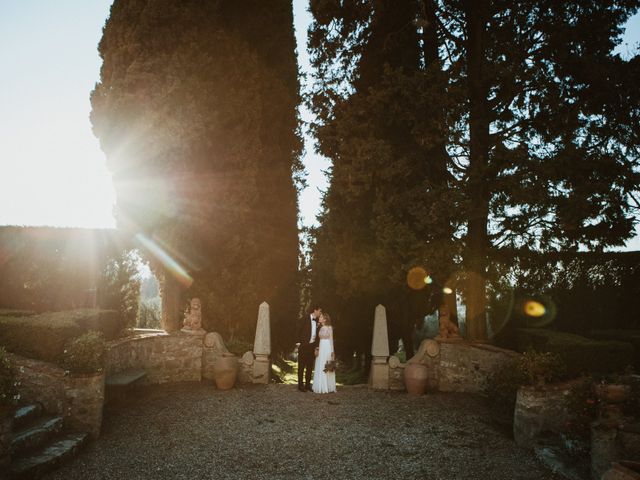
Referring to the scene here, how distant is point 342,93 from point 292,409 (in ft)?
27.8

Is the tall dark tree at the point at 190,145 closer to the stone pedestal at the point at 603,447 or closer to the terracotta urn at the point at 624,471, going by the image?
the stone pedestal at the point at 603,447

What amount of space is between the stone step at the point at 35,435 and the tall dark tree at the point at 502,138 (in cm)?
756

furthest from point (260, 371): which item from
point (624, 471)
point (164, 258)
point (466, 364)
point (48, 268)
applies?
point (624, 471)

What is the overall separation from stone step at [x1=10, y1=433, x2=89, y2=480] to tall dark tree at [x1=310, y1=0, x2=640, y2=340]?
744cm

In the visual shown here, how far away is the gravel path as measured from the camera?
5828mm

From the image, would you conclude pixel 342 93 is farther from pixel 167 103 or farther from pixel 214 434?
pixel 214 434

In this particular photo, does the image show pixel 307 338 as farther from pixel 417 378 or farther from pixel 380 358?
pixel 417 378

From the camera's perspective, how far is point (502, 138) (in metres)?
10.4

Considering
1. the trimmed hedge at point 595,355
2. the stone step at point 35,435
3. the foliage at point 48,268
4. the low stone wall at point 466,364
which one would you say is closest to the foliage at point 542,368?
the trimmed hedge at point 595,355

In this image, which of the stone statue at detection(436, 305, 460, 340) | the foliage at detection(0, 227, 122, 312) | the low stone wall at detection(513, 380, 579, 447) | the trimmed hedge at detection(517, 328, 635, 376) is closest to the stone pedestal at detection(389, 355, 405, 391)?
the stone statue at detection(436, 305, 460, 340)

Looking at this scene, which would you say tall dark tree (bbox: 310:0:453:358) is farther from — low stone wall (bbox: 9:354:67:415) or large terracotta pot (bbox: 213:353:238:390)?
low stone wall (bbox: 9:354:67:415)

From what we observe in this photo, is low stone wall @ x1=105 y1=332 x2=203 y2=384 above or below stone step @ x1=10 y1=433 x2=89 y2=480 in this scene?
above

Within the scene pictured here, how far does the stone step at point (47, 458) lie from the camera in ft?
17.2

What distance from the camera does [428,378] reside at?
35.1 ft
